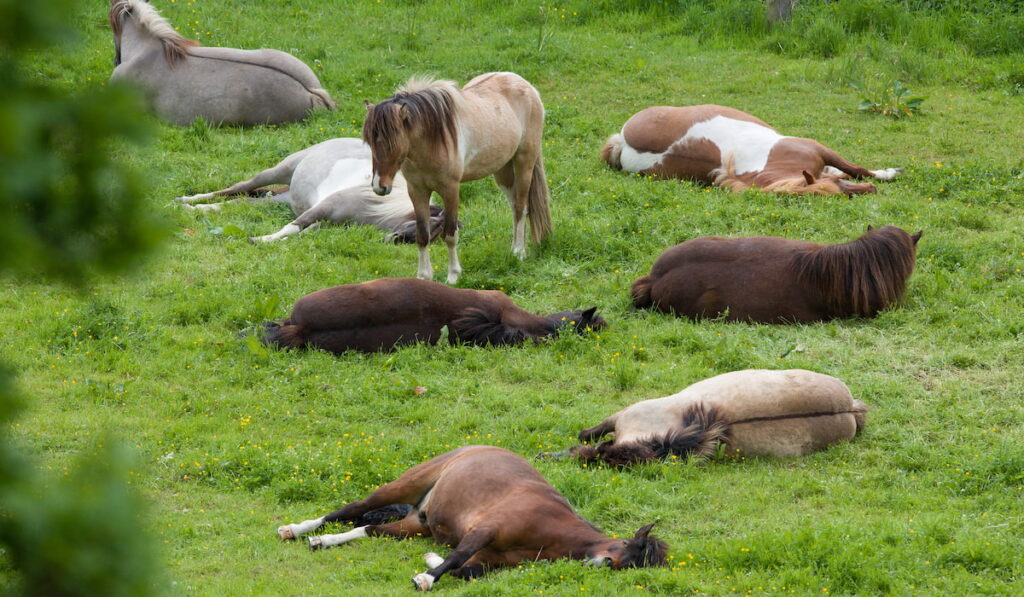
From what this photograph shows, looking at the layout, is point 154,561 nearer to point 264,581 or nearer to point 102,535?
point 102,535

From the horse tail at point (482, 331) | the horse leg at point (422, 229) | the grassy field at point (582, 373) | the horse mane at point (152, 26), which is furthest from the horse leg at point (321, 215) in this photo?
the horse mane at point (152, 26)

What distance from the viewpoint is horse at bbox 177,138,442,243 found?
34.3 feet

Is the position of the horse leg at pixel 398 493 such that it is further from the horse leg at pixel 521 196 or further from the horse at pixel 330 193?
the horse at pixel 330 193

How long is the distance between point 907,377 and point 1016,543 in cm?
255

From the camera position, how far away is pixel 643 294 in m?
8.60

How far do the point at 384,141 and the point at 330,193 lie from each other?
2.54m

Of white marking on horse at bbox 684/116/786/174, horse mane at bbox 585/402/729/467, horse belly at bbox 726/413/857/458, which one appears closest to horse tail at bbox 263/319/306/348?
horse mane at bbox 585/402/729/467

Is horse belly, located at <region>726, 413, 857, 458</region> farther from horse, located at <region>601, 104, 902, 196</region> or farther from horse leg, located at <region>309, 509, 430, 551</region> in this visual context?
horse, located at <region>601, 104, 902, 196</region>

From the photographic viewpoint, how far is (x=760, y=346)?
7703 mm

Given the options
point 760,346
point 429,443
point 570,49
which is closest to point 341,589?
point 429,443

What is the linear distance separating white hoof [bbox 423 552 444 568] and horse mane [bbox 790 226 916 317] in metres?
4.55

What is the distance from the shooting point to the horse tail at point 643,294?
8602mm

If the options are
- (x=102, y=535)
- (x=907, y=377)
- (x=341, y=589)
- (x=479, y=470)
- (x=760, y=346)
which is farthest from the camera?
(x=760, y=346)

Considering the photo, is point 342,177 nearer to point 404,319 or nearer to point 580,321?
point 404,319
